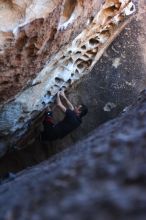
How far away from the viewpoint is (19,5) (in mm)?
2027

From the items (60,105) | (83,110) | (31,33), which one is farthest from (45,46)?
(83,110)

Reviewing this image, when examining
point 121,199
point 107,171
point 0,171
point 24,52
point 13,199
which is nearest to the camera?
point 121,199

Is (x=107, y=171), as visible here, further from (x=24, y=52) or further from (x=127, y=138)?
(x=24, y=52)

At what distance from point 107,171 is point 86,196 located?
9cm

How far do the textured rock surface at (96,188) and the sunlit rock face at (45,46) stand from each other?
3.76ft

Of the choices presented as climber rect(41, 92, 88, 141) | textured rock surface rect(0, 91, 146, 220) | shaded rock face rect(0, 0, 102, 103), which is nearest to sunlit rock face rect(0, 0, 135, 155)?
shaded rock face rect(0, 0, 102, 103)

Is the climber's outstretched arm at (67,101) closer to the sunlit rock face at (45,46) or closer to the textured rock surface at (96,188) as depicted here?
the sunlit rock face at (45,46)

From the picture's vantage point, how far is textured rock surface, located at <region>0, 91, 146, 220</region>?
0.74m

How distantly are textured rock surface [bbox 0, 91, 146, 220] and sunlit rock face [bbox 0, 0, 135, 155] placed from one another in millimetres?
1146

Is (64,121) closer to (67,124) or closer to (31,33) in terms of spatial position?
(67,124)

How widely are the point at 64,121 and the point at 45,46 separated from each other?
0.90m

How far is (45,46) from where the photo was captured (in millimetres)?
2287

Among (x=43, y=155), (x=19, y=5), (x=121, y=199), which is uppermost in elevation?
(x=19, y=5)

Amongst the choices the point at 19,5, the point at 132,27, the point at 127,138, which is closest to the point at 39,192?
the point at 127,138
